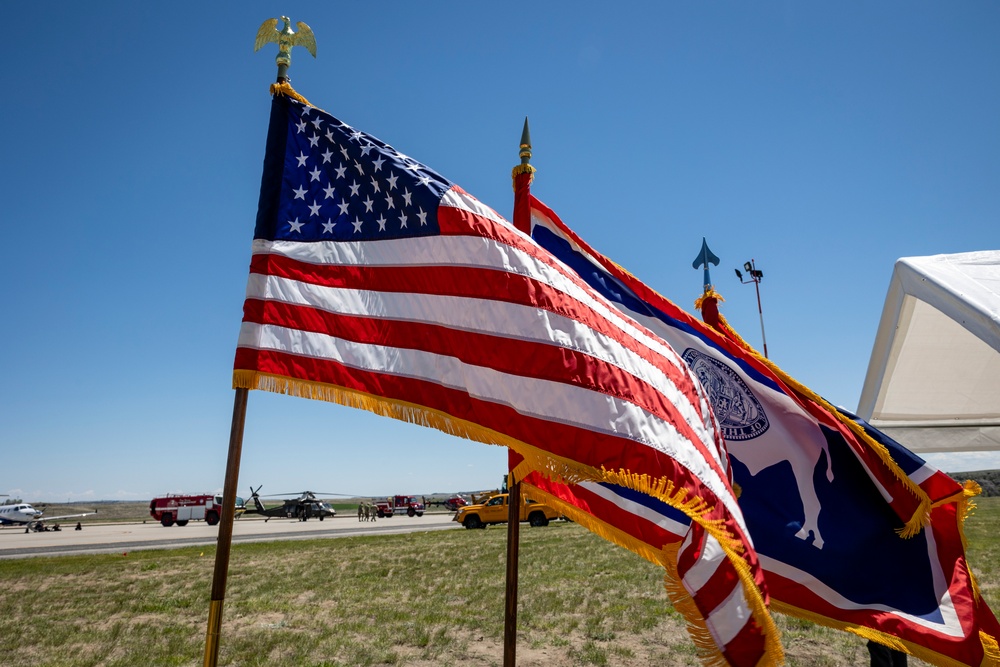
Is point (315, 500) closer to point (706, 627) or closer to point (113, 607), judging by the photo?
point (113, 607)

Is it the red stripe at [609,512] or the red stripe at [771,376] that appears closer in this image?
the red stripe at [609,512]

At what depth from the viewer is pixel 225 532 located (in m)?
3.16

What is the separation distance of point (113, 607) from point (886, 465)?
9976mm

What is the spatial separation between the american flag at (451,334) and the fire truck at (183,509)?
124 ft

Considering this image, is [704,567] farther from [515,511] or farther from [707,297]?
[707,297]

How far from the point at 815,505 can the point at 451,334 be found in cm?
321

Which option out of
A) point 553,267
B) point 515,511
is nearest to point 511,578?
point 515,511

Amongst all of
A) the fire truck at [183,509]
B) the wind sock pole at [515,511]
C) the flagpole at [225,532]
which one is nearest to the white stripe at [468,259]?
the wind sock pole at [515,511]

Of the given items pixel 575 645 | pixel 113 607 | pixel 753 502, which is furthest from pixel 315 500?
pixel 753 502

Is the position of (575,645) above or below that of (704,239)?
below

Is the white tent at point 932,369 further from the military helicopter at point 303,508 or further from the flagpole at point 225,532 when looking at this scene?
the military helicopter at point 303,508

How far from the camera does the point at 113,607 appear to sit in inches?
352

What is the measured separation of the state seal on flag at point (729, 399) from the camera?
484cm

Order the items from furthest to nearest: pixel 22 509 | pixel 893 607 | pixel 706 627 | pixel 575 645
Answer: pixel 22 509 → pixel 575 645 → pixel 893 607 → pixel 706 627
